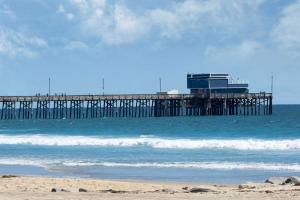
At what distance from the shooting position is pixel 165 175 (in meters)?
23.6

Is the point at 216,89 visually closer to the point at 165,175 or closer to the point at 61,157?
the point at 61,157

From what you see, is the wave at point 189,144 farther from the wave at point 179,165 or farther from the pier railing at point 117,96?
the pier railing at point 117,96

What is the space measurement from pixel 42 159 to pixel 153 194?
15414 millimetres

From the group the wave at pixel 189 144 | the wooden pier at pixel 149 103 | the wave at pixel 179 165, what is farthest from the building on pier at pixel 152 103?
the wave at pixel 179 165

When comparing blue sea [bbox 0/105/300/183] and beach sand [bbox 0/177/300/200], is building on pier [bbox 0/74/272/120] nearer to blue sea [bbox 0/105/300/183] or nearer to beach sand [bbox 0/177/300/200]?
blue sea [bbox 0/105/300/183]

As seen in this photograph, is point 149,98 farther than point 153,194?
Yes

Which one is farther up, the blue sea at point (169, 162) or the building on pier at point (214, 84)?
the building on pier at point (214, 84)

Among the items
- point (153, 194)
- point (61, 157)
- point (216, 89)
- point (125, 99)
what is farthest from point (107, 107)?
point (153, 194)

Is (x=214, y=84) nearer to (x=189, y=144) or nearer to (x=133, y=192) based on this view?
(x=189, y=144)

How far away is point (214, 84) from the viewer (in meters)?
107

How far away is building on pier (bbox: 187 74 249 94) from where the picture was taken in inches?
4161

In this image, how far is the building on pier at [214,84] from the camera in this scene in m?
106

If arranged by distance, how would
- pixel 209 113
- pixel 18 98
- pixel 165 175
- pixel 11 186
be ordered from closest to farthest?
pixel 11 186, pixel 165 175, pixel 18 98, pixel 209 113

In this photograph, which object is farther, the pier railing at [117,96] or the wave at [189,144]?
the pier railing at [117,96]
